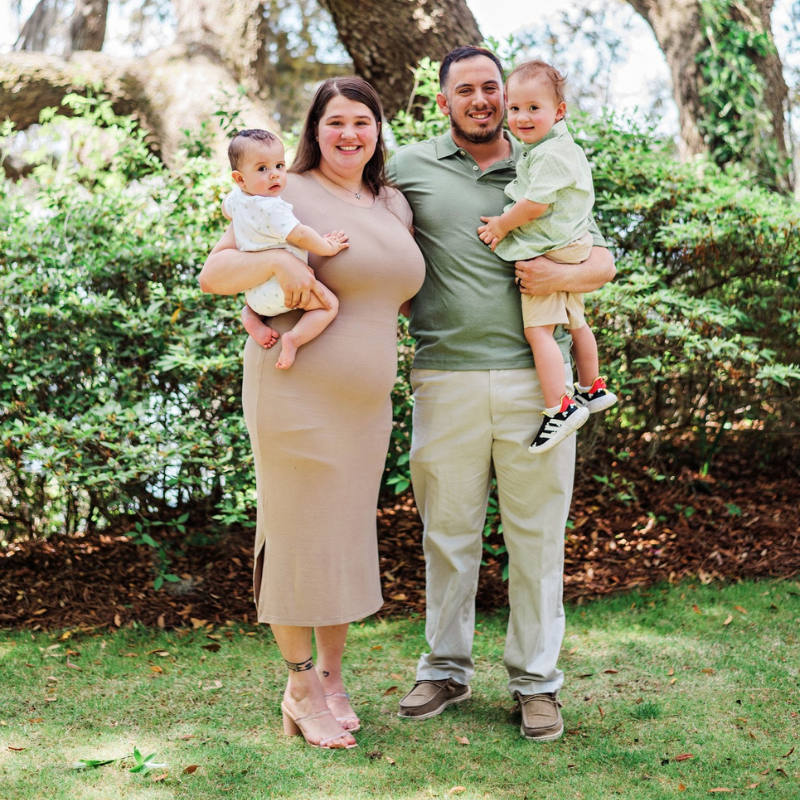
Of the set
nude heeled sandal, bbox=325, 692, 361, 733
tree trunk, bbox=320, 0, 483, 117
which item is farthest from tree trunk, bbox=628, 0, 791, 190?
nude heeled sandal, bbox=325, 692, 361, 733

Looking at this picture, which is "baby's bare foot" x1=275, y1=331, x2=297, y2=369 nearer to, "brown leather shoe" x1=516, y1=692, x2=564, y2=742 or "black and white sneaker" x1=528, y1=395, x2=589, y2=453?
"black and white sneaker" x1=528, y1=395, x2=589, y2=453

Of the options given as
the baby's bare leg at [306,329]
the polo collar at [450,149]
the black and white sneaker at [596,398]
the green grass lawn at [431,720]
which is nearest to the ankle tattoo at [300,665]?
the green grass lawn at [431,720]

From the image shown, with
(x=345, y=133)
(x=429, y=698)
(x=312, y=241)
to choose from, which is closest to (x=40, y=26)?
(x=345, y=133)

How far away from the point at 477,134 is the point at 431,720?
219cm

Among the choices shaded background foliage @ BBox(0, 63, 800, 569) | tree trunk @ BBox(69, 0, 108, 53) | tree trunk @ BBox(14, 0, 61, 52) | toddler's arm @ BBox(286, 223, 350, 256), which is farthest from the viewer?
tree trunk @ BBox(14, 0, 61, 52)

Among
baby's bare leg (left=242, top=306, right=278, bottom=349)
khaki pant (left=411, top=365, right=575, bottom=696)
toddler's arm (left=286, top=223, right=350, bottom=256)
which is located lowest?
khaki pant (left=411, top=365, right=575, bottom=696)

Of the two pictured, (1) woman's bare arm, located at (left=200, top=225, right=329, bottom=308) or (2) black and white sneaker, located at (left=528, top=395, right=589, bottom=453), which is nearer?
(1) woman's bare arm, located at (left=200, top=225, right=329, bottom=308)

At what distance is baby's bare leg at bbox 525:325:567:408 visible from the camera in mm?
3049

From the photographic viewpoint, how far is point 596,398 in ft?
10.9

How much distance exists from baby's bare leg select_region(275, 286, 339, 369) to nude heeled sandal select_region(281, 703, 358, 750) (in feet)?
4.20

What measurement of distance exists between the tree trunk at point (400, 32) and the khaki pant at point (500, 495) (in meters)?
4.06

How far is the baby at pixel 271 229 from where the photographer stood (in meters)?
2.73

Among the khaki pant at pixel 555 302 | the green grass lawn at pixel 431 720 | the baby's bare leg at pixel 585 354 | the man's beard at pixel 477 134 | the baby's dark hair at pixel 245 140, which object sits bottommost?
the green grass lawn at pixel 431 720

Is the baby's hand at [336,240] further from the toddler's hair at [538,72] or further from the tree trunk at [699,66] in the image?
the tree trunk at [699,66]
